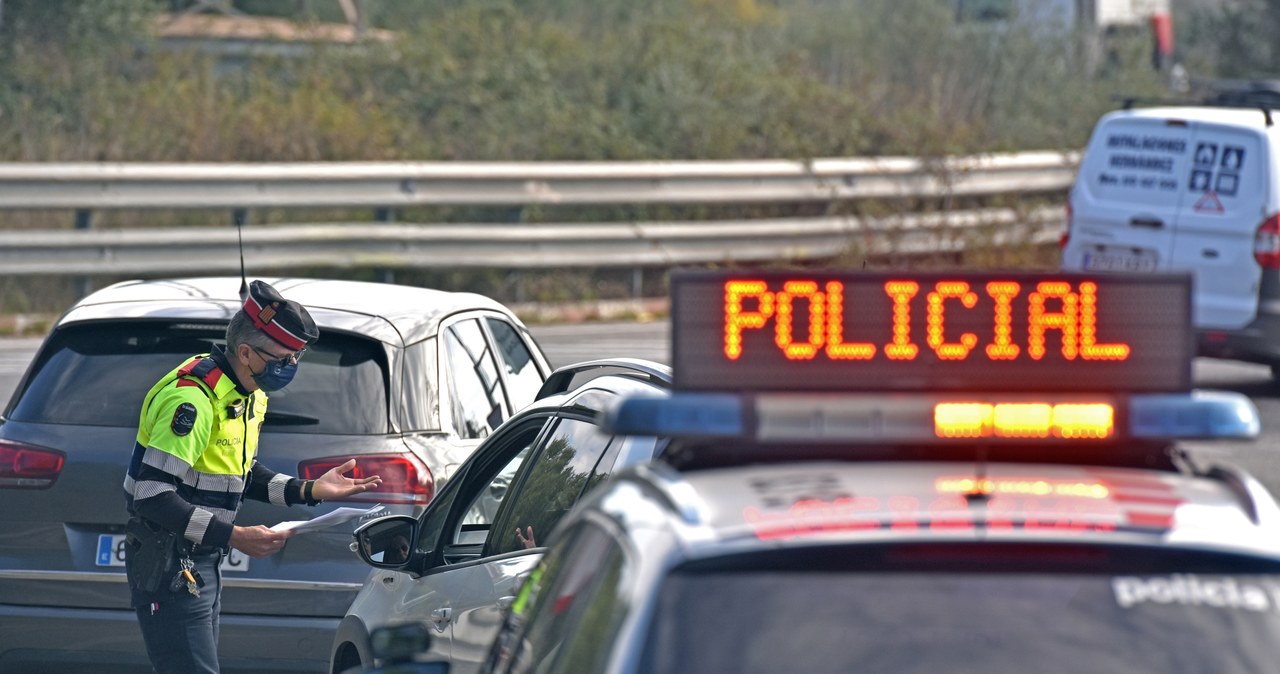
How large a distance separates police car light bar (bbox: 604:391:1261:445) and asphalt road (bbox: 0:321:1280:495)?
8.40 metres

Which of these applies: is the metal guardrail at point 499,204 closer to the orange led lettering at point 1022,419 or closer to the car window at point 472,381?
the car window at point 472,381

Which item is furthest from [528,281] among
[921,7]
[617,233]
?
[921,7]

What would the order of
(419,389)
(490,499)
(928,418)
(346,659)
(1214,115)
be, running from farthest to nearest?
1. (1214,115)
2. (419,389)
3. (490,499)
4. (346,659)
5. (928,418)

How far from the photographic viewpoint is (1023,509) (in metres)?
2.67

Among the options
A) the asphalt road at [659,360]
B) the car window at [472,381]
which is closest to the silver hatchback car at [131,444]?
the car window at [472,381]

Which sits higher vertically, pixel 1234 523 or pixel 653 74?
pixel 1234 523

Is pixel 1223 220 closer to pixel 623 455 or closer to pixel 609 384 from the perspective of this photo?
pixel 609 384

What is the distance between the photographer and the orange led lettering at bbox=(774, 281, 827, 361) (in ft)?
9.98

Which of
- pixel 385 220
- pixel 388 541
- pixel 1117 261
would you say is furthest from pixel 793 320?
pixel 385 220

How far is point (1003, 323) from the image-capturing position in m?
3.12

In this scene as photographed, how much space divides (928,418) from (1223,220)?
1136cm

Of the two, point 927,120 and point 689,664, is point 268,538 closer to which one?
point 689,664

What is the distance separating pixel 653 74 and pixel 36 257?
277 inches

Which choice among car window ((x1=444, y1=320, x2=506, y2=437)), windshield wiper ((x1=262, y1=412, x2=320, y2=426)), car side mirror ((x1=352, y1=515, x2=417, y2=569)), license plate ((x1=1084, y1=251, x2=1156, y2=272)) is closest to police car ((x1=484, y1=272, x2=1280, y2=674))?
car side mirror ((x1=352, y1=515, x2=417, y2=569))
